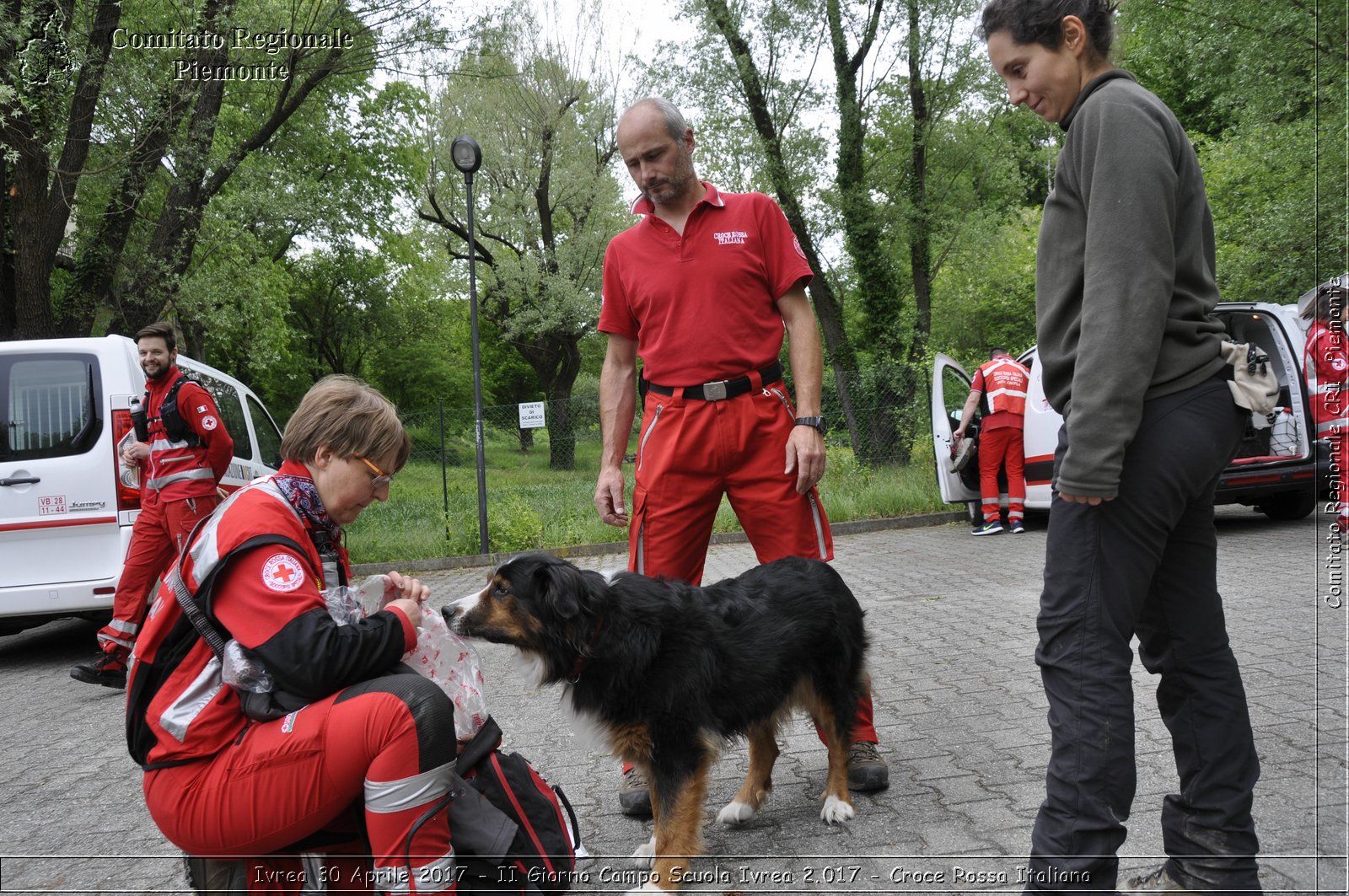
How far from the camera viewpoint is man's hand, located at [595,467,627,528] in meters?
3.53

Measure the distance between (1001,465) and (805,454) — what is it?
8049mm

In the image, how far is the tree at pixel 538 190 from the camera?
25156 millimetres

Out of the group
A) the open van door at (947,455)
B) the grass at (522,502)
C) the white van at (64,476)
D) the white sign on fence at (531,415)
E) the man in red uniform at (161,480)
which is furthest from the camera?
the white sign on fence at (531,415)

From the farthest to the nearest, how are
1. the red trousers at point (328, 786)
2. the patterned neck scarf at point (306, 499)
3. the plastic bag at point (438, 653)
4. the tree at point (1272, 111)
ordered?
the tree at point (1272, 111) → the plastic bag at point (438, 653) → the patterned neck scarf at point (306, 499) → the red trousers at point (328, 786)

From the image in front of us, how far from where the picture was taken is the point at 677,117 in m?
A: 3.37

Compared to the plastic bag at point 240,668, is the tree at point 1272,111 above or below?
above

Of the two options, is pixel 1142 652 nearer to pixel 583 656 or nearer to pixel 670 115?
pixel 583 656

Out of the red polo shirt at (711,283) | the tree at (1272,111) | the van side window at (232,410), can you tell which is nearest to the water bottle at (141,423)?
the van side window at (232,410)

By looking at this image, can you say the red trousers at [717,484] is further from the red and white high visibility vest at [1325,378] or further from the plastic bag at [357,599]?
the red and white high visibility vest at [1325,378]

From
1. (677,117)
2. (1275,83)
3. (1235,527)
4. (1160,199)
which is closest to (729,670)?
(1160,199)

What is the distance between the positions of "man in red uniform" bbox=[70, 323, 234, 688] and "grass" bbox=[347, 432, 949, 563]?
15.8 ft

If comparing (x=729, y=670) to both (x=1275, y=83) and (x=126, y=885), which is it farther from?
(x=1275, y=83)

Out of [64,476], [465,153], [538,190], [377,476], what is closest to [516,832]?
[377,476]

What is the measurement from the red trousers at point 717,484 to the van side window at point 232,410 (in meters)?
5.77
